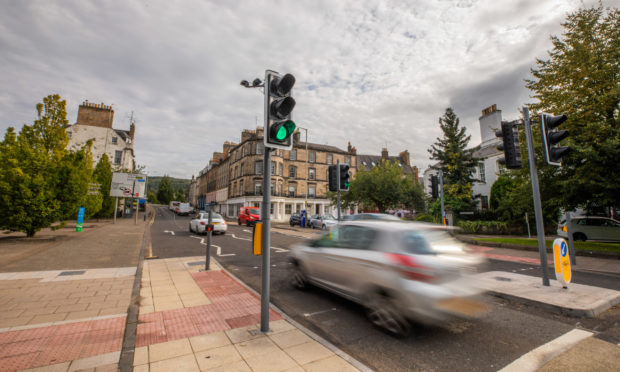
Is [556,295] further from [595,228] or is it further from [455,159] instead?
[455,159]

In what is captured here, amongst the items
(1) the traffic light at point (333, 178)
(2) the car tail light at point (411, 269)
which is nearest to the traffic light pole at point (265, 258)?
(2) the car tail light at point (411, 269)

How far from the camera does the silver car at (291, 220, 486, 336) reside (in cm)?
346

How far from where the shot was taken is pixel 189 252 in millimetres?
11031

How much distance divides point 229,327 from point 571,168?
1570 cm

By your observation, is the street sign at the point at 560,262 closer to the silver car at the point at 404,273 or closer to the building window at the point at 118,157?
the silver car at the point at 404,273

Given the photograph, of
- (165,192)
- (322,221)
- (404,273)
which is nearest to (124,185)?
(322,221)

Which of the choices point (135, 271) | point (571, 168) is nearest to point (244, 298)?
point (135, 271)

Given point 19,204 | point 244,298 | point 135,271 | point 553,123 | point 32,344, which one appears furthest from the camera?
point 19,204

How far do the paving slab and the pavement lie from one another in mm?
18

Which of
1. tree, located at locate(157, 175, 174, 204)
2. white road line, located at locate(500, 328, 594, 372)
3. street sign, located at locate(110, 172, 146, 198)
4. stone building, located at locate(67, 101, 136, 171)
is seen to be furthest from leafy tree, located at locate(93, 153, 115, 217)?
tree, located at locate(157, 175, 174, 204)

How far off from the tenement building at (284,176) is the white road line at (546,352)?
36.6 m

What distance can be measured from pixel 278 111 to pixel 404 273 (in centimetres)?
284

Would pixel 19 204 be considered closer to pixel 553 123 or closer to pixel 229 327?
pixel 229 327

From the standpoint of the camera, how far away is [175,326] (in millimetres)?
3924
